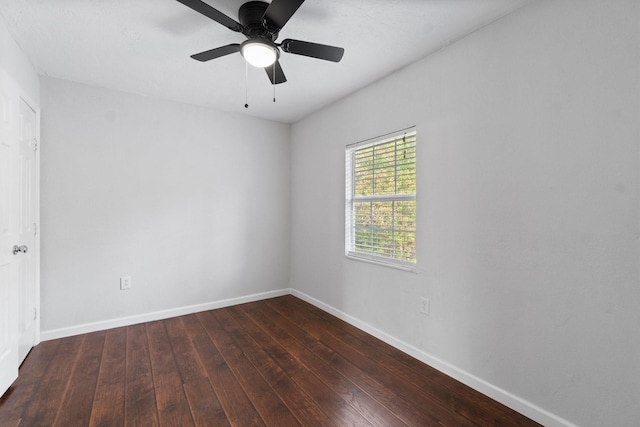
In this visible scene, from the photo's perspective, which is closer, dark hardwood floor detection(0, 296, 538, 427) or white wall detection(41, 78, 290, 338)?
dark hardwood floor detection(0, 296, 538, 427)

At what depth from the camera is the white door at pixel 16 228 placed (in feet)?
6.63

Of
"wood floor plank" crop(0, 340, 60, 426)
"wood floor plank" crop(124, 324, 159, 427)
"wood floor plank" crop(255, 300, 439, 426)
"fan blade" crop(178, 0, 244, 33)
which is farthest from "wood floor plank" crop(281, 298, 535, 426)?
"fan blade" crop(178, 0, 244, 33)

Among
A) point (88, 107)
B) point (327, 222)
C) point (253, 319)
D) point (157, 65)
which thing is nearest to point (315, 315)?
point (253, 319)

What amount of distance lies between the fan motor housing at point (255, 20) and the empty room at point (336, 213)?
0.05 ft

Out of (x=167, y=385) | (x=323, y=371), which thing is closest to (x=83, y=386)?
(x=167, y=385)

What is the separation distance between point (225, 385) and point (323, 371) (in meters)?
0.71

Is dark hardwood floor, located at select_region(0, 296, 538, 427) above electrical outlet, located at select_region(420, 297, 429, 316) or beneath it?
beneath

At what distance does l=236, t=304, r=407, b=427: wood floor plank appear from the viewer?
183 cm

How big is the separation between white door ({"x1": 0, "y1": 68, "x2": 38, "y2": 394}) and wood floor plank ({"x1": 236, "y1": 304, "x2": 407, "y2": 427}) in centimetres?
181

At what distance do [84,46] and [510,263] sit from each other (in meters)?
3.43

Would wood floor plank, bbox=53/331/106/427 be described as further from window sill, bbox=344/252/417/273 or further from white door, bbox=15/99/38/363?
window sill, bbox=344/252/417/273

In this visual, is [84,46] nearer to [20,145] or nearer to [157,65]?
[157,65]

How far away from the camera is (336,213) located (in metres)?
3.52

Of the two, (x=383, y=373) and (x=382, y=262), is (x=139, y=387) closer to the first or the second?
(x=383, y=373)
